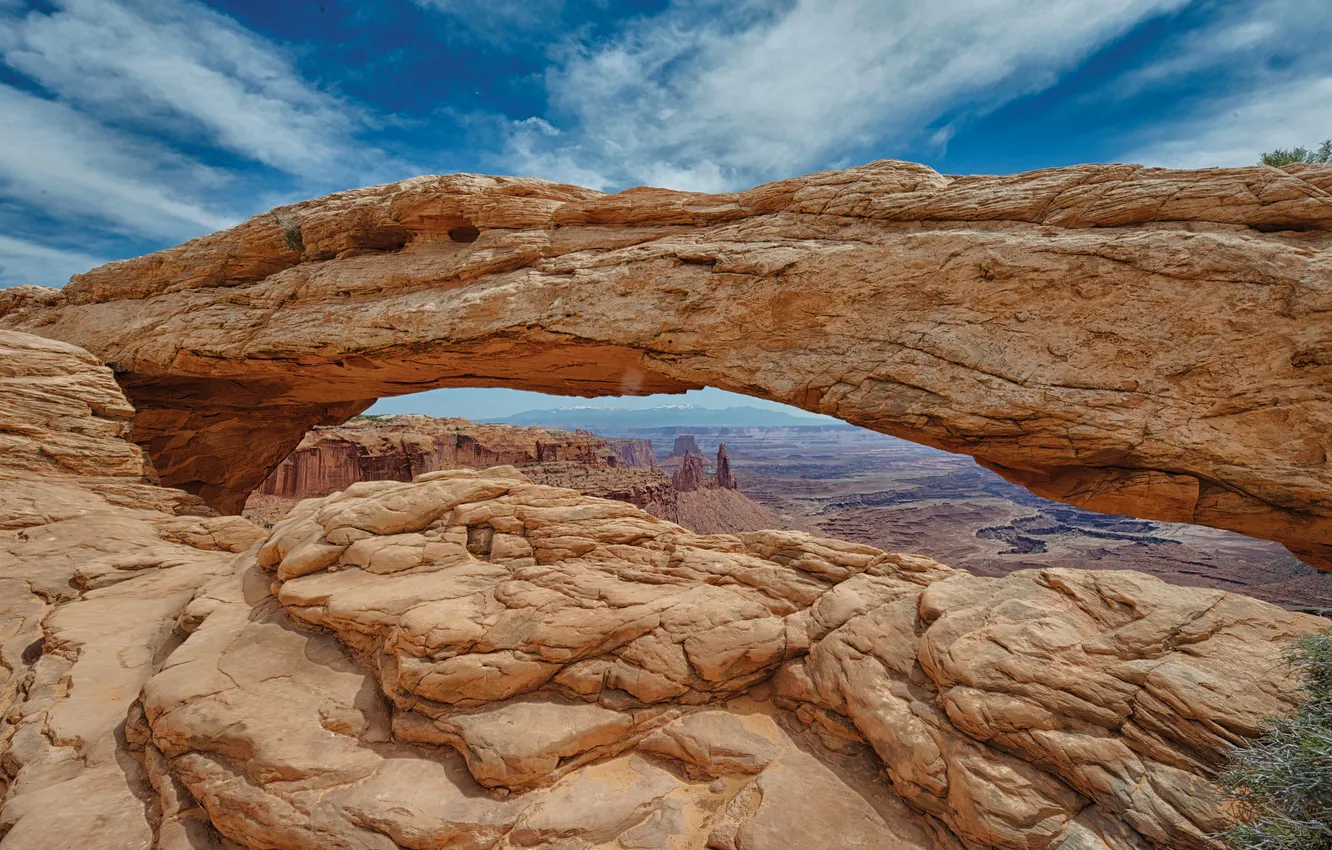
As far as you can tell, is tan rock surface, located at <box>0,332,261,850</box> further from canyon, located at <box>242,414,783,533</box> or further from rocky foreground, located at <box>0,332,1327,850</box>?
canyon, located at <box>242,414,783,533</box>

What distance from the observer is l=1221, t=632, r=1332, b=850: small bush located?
173 inches

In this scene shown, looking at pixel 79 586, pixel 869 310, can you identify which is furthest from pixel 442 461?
pixel 869 310

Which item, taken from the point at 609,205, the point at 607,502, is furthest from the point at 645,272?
the point at 607,502

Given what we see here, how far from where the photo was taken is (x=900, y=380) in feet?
37.6

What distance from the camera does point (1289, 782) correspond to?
4.68 meters

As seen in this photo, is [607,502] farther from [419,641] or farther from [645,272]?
[645,272]

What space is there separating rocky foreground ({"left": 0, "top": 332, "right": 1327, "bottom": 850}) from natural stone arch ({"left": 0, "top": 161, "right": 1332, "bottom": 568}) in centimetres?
461

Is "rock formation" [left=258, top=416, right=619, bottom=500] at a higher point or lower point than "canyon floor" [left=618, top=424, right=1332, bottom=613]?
higher

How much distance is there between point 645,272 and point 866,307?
563cm

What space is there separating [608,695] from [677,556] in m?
2.64

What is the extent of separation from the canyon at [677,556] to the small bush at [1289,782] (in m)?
0.23

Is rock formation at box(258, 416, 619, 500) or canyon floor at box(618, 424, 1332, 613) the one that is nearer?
canyon floor at box(618, 424, 1332, 613)

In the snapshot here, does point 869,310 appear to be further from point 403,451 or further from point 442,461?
point 442,461

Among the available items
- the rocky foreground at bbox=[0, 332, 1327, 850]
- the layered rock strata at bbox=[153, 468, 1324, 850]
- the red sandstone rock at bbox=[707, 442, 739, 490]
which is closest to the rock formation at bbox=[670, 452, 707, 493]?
the red sandstone rock at bbox=[707, 442, 739, 490]
